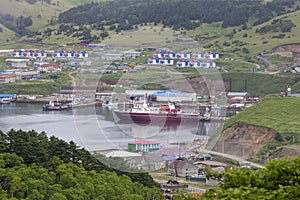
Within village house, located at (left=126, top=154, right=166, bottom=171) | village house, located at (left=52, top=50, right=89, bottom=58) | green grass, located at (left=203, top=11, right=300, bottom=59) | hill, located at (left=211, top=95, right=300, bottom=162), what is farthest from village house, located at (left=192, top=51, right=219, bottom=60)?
village house, located at (left=126, top=154, right=166, bottom=171)

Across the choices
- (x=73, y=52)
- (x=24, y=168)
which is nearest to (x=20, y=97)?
(x=73, y=52)

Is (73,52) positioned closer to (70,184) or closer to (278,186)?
(70,184)

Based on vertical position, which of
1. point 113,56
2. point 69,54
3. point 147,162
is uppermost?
point 69,54

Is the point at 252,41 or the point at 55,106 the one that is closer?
the point at 55,106

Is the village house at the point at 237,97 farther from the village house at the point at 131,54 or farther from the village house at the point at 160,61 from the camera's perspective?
the village house at the point at 131,54

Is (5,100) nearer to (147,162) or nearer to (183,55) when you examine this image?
(183,55)

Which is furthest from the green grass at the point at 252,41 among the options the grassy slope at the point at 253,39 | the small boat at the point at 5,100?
the small boat at the point at 5,100

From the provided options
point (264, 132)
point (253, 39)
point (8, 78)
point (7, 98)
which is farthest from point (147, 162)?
point (253, 39)
